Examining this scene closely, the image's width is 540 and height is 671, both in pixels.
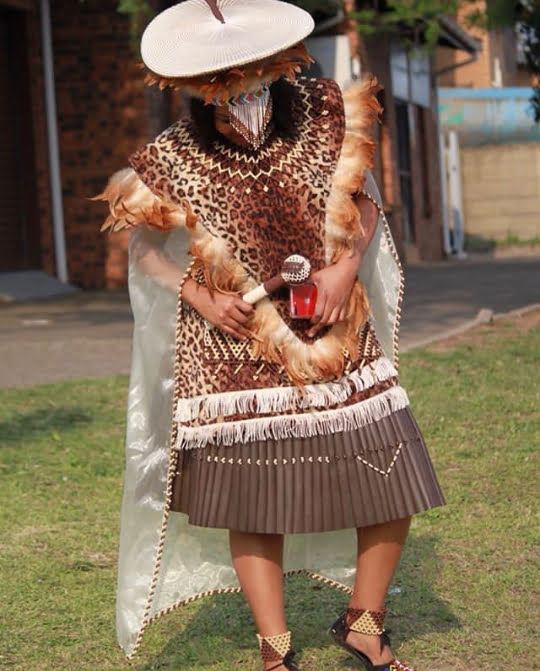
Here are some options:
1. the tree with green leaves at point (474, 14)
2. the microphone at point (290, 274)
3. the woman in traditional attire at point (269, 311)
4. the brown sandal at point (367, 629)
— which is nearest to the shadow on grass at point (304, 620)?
the brown sandal at point (367, 629)

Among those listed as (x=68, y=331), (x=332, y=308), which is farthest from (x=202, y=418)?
(x=68, y=331)

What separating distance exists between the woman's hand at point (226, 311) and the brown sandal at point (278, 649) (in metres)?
0.82

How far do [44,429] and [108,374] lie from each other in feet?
5.73

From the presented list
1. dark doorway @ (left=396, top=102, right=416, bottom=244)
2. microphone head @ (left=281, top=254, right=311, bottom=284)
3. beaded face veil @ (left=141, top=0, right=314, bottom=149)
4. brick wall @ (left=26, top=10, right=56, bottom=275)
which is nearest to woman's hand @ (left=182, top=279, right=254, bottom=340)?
microphone head @ (left=281, top=254, right=311, bottom=284)

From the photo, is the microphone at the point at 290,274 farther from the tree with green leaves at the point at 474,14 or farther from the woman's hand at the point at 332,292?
the tree with green leaves at the point at 474,14

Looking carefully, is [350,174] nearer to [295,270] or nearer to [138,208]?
[295,270]

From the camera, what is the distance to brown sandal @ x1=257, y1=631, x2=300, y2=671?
3.99m

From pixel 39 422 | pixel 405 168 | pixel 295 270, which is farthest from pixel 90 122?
pixel 295 270

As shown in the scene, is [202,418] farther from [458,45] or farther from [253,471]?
[458,45]

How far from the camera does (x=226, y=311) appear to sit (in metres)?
3.89

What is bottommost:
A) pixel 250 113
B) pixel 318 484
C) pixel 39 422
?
pixel 39 422

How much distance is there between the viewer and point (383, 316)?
14.2 ft

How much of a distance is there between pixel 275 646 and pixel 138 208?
1.24 meters

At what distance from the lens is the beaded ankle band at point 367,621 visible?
13.3 feet
